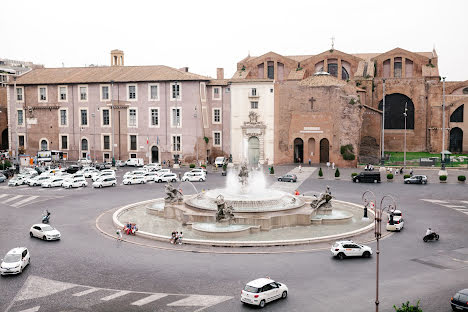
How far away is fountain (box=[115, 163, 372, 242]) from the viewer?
96.2 feet

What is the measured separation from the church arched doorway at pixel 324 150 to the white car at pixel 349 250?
143 feet

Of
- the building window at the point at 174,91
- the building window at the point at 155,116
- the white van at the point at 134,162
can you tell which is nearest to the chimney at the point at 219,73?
the building window at the point at 174,91

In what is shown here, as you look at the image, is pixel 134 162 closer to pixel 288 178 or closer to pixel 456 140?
pixel 288 178

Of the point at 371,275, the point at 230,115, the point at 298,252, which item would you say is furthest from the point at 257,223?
the point at 230,115

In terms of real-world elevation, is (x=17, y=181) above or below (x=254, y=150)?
below

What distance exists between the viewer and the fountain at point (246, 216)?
2933 cm

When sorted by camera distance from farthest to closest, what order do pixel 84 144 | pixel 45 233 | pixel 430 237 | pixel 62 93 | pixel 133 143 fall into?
1. pixel 62 93
2. pixel 84 144
3. pixel 133 143
4. pixel 45 233
5. pixel 430 237

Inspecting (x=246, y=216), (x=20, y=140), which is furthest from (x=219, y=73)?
(x=246, y=216)

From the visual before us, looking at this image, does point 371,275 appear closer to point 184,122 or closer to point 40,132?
point 184,122

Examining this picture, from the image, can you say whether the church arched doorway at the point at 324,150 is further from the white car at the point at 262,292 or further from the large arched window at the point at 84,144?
the white car at the point at 262,292

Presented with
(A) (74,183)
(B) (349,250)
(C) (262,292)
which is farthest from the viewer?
(A) (74,183)

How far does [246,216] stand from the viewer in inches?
1227

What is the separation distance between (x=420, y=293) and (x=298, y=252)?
7.10 metres

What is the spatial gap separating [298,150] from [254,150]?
6314 mm
